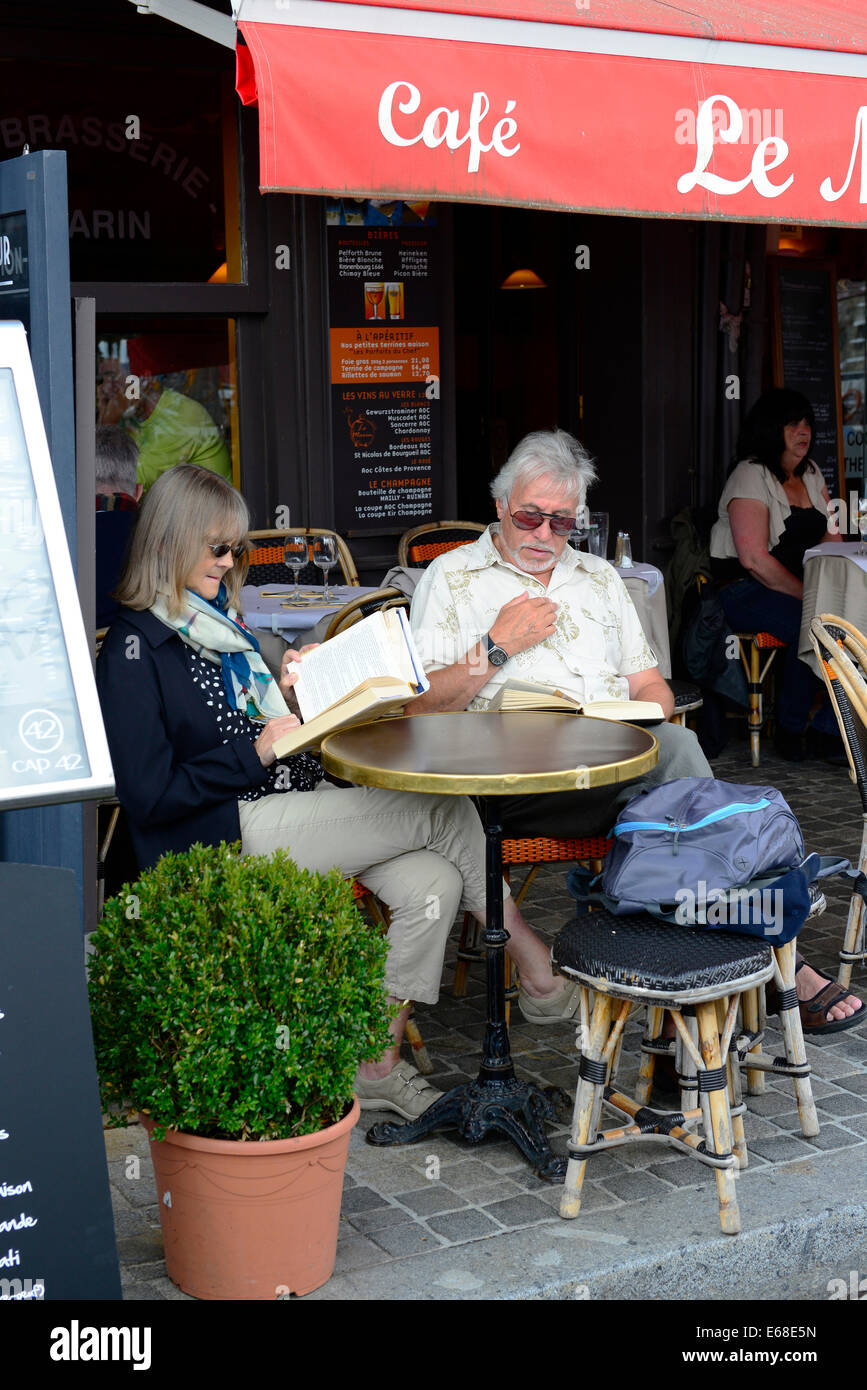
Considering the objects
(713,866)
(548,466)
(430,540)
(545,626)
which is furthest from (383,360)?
(713,866)

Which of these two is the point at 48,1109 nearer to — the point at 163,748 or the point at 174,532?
the point at 163,748

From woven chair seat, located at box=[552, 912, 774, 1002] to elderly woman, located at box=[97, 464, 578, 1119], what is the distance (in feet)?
1.53

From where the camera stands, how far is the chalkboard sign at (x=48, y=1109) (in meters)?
2.33

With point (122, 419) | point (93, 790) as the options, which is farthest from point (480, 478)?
point (93, 790)

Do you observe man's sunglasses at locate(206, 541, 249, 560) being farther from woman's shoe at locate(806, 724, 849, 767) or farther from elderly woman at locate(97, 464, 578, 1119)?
woman's shoe at locate(806, 724, 849, 767)

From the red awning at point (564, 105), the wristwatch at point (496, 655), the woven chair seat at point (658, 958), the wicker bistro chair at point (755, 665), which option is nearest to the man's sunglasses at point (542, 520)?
the wristwatch at point (496, 655)

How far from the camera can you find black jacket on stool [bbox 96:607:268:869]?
341 cm

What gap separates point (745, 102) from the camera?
3.85 metres

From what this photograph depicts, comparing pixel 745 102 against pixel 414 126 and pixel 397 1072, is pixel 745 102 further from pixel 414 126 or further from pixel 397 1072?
pixel 397 1072

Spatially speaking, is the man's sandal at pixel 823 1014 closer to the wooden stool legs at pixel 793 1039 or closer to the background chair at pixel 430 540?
the wooden stool legs at pixel 793 1039

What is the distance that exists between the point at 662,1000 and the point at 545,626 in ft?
4.33

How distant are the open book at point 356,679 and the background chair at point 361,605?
891 millimetres

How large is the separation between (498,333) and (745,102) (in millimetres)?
7517

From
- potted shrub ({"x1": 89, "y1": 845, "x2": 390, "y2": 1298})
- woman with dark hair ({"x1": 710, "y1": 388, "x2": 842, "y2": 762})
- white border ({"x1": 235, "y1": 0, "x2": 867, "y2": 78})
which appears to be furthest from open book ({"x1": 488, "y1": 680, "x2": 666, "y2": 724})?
woman with dark hair ({"x1": 710, "y1": 388, "x2": 842, "y2": 762})
